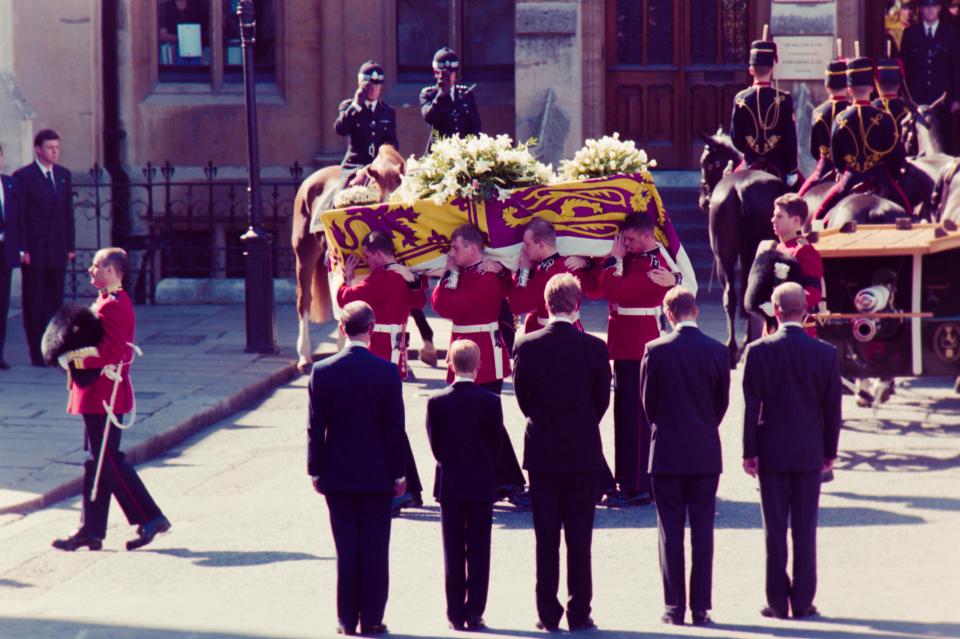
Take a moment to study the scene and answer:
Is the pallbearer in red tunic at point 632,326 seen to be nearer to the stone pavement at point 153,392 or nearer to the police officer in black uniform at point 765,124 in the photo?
the stone pavement at point 153,392

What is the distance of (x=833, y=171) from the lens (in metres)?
14.5

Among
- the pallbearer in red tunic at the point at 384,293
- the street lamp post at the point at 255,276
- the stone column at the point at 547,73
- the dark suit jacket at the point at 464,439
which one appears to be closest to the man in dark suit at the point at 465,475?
the dark suit jacket at the point at 464,439

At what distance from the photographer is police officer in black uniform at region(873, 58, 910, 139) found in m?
15.0

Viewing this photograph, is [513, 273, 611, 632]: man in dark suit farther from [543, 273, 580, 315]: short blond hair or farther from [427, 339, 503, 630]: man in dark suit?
[427, 339, 503, 630]: man in dark suit

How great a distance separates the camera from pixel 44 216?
16.2 metres

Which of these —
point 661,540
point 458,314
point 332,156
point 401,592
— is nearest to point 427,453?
point 458,314

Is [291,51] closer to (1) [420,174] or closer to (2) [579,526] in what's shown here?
(1) [420,174]

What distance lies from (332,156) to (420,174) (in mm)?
10627

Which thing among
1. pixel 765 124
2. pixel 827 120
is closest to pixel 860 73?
pixel 827 120

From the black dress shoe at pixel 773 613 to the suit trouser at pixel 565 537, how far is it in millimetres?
832

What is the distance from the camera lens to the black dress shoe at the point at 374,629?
26.9 feet

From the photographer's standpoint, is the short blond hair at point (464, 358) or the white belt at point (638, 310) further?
the white belt at point (638, 310)

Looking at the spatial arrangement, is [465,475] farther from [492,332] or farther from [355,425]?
[492,332]

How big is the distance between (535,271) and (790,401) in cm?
248
